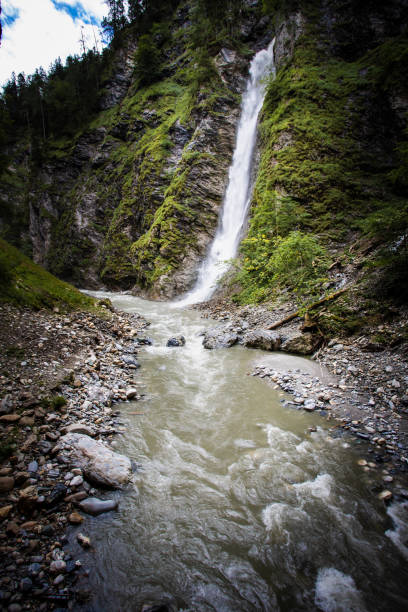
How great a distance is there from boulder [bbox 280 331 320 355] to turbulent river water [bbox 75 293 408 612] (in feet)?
8.01

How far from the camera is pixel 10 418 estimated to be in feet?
10.2

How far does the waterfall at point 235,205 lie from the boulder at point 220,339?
6866 millimetres

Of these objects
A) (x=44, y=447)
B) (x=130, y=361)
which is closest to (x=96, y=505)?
(x=44, y=447)

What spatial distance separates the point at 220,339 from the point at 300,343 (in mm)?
2503

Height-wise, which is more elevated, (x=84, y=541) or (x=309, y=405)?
(x=84, y=541)

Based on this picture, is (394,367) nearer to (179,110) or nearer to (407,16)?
(407,16)

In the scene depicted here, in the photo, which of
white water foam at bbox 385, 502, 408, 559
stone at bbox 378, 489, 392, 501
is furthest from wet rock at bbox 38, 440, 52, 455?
stone at bbox 378, 489, 392, 501

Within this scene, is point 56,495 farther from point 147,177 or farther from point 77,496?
point 147,177

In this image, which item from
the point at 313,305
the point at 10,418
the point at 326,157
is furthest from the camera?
the point at 326,157

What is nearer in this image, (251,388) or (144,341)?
(251,388)

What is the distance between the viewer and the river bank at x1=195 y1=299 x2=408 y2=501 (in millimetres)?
3352

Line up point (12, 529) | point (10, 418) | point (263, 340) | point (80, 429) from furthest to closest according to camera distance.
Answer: point (263, 340), point (80, 429), point (10, 418), point (12, 529)

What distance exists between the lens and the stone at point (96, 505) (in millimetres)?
2490

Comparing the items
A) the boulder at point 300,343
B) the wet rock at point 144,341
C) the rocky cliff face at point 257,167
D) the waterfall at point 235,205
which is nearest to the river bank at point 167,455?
the boulder at point 300,343
